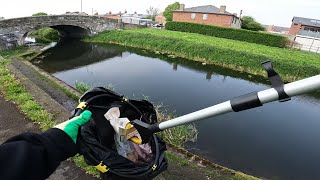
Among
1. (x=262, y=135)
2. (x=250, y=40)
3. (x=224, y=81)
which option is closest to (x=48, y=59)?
(x=224, y=81)

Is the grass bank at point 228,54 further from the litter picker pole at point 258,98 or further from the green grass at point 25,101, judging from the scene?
the litter picker pole at point 258,98

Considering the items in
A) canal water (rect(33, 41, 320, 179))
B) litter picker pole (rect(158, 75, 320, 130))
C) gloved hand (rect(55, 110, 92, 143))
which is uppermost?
litter picker pole (rect(158, 75, 320, 130))

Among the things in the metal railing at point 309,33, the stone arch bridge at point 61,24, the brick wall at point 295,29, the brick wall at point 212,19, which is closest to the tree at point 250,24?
the brick wall at point 295,29

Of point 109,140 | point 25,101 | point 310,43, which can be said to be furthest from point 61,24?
point 310,43

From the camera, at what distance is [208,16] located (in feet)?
128

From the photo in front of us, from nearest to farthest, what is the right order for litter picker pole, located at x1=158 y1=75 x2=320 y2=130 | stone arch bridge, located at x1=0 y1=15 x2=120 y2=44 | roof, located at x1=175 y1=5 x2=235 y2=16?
litter picker pole, located at x1=158 y1=75 x2=320 y2=130 → stone arch bridge, located at x1=0 y1=15 x2=120 y2=44 → roof, located at x1=175 y1=5 x2=235 y2=16

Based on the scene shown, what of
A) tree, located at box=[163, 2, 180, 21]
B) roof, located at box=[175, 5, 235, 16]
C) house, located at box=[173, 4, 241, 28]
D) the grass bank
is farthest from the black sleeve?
tree, located at box=[163, 2, 180, 21]

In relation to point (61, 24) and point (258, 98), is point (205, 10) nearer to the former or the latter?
point (61, 24)

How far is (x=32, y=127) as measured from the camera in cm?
520

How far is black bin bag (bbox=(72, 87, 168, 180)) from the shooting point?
2529mm

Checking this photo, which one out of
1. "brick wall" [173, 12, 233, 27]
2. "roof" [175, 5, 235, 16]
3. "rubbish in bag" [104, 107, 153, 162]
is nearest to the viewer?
"rubbish in bag" [104, 107, 153, 162]

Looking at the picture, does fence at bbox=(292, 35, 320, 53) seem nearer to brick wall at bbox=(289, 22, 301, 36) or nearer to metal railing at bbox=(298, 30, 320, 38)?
metal railing at bbox=(298, 30, 320, 38)

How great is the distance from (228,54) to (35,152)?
62.7 ft

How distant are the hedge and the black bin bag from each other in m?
27.1
